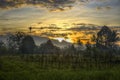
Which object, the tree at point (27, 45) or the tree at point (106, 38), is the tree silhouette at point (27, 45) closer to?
the tree at point (27, 45)

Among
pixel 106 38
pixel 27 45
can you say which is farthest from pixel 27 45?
pixel 106 38

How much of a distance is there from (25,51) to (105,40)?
36.8 m

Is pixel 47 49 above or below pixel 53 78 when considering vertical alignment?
below

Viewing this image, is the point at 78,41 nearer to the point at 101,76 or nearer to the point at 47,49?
the point at 47,49

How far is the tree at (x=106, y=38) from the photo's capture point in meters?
106

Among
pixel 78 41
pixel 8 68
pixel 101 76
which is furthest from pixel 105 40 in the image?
pixel 101 76

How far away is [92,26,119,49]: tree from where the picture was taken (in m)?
106

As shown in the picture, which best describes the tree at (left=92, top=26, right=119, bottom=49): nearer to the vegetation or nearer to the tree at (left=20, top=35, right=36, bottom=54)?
the vegetation

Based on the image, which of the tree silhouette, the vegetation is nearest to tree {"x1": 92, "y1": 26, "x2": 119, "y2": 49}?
the vegetation

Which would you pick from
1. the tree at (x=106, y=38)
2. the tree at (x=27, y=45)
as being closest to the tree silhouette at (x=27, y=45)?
the tree at (x=27, y=45)

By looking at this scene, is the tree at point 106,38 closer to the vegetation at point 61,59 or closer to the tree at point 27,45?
the vegetation at point 61,59

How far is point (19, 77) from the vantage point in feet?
77.5

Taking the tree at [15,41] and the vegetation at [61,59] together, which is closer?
the vegetation at [61,59]

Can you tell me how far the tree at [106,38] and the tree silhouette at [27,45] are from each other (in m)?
27.8
